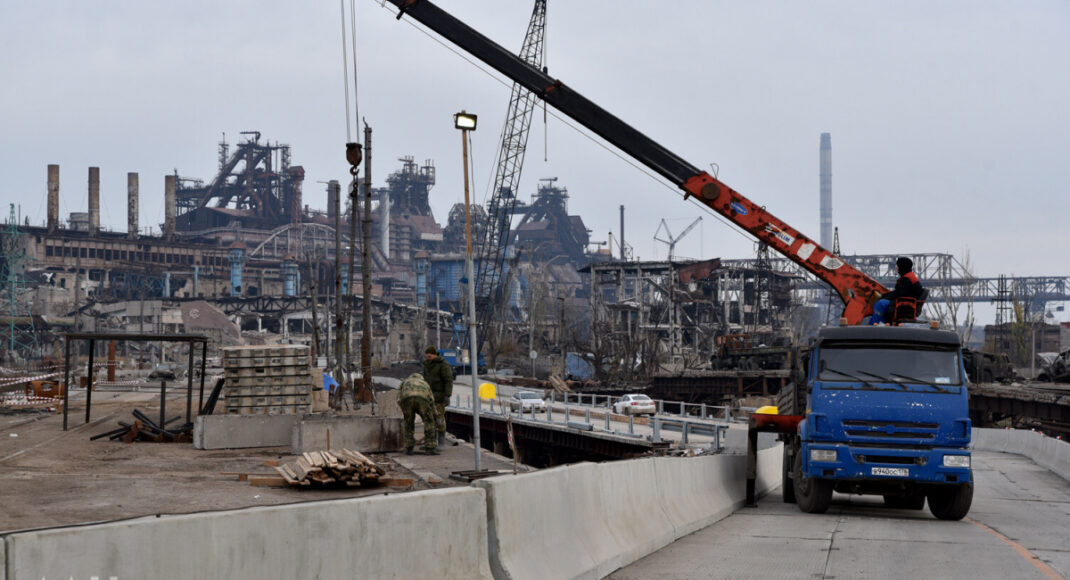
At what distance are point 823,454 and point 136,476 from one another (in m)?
11.2

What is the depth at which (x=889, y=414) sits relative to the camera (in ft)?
52.2

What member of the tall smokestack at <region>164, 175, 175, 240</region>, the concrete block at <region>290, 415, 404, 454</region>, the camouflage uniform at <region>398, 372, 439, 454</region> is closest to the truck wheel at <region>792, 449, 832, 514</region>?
the camouflage uniform at <region>398, 372, 439, 454</region>

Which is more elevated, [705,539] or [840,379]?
[840,379]

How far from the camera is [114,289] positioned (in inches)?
6895

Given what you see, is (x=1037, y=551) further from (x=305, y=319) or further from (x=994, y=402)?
(x=305, y=319)

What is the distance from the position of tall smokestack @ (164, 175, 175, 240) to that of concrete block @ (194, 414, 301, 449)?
174 m

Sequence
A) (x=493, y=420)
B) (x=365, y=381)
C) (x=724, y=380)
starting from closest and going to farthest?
(x=365, y=381)
(x=493, y=420)
(x=724, y=380)

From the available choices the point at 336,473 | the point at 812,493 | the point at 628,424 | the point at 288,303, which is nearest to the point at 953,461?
the point at 812,493

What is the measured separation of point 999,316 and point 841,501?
112 metres

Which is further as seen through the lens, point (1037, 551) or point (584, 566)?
point (1037, 551)

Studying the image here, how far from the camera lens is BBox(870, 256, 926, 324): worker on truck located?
1828cm

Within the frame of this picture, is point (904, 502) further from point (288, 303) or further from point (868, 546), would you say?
point (288, 303)

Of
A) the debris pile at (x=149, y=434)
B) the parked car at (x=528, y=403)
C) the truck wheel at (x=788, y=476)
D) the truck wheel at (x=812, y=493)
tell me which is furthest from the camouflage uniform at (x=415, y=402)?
the parked car at (x=528, y=403)

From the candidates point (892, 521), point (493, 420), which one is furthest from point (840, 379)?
point (493, 420)
